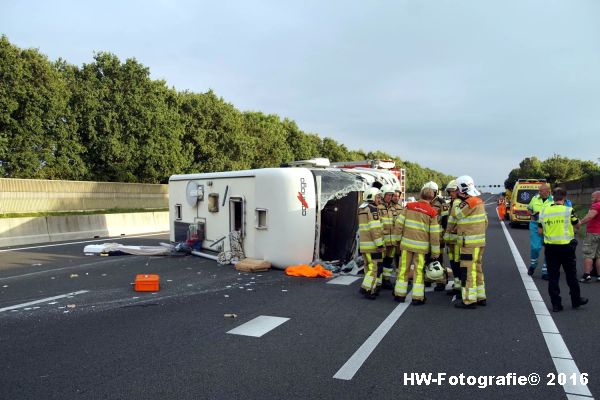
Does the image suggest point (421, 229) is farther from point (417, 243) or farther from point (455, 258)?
point (455, 258)

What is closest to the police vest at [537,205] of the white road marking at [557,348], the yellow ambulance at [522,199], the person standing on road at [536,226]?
the person standing on road at [536,226]

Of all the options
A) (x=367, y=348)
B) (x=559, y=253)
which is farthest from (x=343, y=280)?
(x=367, y=348)

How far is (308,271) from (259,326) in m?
3.38

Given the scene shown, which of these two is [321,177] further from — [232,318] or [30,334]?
[30,334]

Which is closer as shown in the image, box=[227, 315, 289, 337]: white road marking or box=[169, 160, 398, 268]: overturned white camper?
box=[227, 315, 289, 337]: white road marking

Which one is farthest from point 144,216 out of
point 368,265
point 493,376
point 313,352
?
point 493,376

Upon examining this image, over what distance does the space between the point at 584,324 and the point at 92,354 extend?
579 cm

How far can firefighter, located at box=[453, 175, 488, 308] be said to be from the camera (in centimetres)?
638

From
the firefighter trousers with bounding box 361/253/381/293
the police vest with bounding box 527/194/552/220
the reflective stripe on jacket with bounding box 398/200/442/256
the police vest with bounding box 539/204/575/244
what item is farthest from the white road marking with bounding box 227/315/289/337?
the police vest with bounding box 527/194/552/220

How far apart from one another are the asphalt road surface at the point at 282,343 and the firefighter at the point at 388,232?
0.59 meters

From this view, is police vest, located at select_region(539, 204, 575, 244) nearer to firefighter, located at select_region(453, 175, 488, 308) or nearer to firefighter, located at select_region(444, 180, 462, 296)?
firefighter, located at select_region(453, 175, 488, 308)

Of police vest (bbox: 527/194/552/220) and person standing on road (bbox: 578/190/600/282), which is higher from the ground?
police vest (bbox: 527/194/552/220)

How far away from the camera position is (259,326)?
5578 millimetres

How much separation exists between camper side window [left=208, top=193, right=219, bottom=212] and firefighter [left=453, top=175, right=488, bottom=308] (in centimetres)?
616
